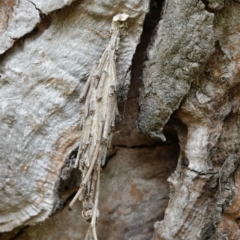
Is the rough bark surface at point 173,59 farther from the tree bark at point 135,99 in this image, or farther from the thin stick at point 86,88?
the thin stick at point 86,88

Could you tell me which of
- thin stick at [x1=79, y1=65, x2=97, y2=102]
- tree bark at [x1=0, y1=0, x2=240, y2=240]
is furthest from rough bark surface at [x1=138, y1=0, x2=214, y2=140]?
thin stick at [x1=79, y1=65, x2=97, y2=102]

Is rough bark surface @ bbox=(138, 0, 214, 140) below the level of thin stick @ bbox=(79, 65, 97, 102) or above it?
above

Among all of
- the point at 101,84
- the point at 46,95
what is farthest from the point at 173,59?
the point at 46,95

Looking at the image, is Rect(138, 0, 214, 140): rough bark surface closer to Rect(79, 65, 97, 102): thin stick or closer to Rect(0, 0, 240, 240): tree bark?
Rect(0, 0, 240, 240): tree bark

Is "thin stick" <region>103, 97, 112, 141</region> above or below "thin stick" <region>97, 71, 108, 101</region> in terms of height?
below

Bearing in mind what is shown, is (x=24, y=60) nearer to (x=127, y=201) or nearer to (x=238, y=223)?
(x=127, y=201)

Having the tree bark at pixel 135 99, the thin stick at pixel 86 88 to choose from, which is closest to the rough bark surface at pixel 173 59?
the tree bark at pixel 135 99

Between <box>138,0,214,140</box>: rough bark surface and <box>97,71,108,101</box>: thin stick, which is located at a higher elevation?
<box>138,0,214,140</box>: rough bark surface

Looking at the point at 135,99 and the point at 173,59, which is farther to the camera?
the point at 135,99

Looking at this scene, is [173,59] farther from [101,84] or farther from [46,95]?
[46,95]
